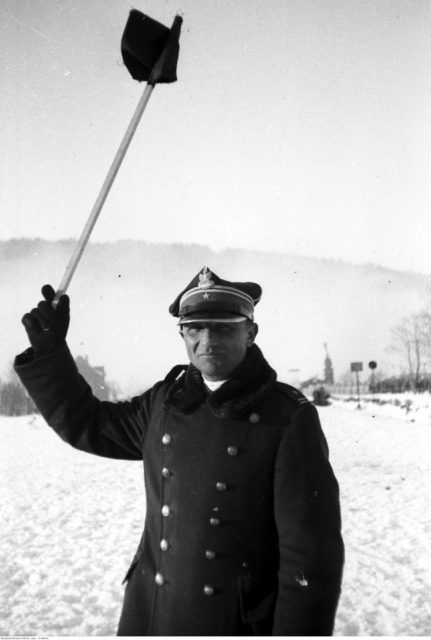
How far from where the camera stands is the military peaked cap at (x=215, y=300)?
1.85 m

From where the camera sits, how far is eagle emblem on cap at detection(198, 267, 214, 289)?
192 cm

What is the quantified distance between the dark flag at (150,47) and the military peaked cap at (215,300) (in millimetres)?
850

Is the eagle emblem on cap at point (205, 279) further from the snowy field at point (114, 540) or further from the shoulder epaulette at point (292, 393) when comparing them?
the snowy field at point (114, 540)

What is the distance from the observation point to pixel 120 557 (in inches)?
191

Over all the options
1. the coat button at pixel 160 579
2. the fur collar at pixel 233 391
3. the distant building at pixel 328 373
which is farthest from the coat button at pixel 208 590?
the distant building at pixel 328 373

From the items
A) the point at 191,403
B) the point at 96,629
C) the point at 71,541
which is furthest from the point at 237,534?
the point at 71,541

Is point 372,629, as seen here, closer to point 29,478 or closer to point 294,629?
point 294,629

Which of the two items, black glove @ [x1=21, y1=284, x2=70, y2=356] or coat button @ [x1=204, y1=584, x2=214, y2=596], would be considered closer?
coat button @ [x1=204, y1=584, x2=214, y2=596]

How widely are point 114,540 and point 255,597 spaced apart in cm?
416

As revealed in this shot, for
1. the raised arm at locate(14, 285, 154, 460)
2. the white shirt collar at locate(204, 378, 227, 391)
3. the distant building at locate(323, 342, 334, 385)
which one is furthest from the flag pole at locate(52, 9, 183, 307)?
the distant building at locate(323, 342, 334, 385)

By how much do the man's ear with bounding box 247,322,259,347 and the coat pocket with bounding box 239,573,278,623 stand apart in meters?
0.82

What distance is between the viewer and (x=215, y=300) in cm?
187

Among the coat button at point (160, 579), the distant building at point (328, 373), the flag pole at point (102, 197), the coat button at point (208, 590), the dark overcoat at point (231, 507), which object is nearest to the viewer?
the dark overcoat at point (231, 507)

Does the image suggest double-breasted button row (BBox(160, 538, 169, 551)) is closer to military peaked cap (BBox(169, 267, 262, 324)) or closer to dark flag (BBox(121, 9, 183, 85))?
military peaked cap (BBox(169, 267, 262, 324))
